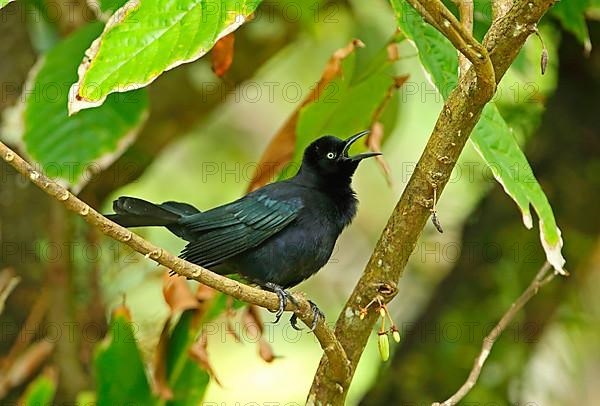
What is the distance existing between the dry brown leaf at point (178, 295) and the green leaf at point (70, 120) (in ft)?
1.39

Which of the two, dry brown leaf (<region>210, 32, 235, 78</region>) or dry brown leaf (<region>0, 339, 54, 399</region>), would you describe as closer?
dry brown leaf (<region>210, 32, 235, 78</region>)

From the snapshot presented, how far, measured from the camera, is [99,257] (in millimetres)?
3879

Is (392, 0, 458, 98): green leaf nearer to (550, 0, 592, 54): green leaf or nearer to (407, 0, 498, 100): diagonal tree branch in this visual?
(407, 0, 498, 100): diagonal tree branch

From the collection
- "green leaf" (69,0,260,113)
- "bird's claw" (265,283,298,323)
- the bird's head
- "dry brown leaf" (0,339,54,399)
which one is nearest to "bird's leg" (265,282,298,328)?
"bird's claw" (265,283,298,323)

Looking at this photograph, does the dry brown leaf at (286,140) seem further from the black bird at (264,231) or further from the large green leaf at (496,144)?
the large green leaf at (496,144)

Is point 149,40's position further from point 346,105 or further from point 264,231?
point 346,105

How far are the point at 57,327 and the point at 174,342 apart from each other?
625 millimetres

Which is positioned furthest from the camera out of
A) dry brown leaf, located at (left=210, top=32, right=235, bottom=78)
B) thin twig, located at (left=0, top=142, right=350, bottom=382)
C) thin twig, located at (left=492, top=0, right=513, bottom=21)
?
dry brown leaf, located at (left=210, top=32, right=235, bottom=78)

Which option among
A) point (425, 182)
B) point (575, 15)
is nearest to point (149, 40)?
point (425, 182)

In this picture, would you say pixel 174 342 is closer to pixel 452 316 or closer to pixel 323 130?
pixel 323 130

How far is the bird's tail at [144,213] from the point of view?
261 cm

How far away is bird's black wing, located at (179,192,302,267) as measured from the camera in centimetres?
276

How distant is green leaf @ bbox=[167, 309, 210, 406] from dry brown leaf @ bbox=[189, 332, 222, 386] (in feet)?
0.11

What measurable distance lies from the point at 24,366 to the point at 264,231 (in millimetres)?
1211
